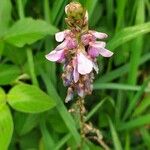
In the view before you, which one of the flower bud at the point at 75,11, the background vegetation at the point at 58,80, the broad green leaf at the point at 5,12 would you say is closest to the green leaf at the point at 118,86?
the background vegetation at the point at 58,80

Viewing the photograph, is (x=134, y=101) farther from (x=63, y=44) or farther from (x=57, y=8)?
(x=63, y=44)

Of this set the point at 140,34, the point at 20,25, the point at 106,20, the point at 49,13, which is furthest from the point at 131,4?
the point at 20,25

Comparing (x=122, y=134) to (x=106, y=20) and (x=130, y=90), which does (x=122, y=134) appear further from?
(x=106, y=20)

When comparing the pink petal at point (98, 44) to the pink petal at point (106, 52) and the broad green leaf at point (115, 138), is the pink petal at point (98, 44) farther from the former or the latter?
the broad green leaf at point (115, 138)

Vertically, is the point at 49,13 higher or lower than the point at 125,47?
higher

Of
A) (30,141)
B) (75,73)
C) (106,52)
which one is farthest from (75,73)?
(30,141)

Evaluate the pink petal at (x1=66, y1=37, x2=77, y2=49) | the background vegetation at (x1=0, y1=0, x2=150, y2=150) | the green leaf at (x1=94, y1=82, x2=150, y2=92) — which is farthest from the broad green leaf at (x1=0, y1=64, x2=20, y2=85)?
the pink petal at (x1=66, y1=37, x2=77, y2=49)
